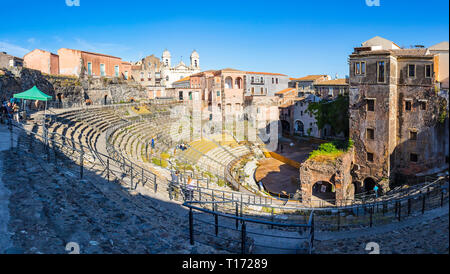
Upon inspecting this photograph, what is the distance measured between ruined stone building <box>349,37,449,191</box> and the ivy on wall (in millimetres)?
7051

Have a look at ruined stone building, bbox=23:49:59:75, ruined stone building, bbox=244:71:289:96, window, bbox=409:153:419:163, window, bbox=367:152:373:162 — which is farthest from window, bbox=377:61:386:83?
ruined stone building, bbox=23:49:59:75

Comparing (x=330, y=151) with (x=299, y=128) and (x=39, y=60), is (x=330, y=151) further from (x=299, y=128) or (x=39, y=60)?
(x=39, y=60)

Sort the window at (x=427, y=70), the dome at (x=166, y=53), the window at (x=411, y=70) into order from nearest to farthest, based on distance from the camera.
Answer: the window at (x=427, y=70) < the window at (x=411, y=70) < the dome at (x=166, y=53)

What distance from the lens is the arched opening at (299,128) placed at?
4472 centimetres

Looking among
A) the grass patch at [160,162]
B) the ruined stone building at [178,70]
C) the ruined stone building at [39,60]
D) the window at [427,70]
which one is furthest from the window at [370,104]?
the ruined stone building at [178,70]

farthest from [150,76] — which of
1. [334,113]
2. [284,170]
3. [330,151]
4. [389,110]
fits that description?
[389,110]

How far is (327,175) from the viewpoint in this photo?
74.6 feet

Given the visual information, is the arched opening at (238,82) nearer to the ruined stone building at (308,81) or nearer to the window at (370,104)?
the ruined stone building at (308,81)

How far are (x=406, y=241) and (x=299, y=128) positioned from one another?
128ft

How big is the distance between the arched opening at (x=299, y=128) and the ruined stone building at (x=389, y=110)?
19.4 meters

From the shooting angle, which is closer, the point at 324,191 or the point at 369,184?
the point at 324,191

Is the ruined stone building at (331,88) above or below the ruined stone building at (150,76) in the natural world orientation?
below

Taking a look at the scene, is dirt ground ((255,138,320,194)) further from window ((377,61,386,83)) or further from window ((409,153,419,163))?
window ((377,61,386,83))

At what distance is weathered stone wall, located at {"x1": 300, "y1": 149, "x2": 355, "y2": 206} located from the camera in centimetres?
2230
